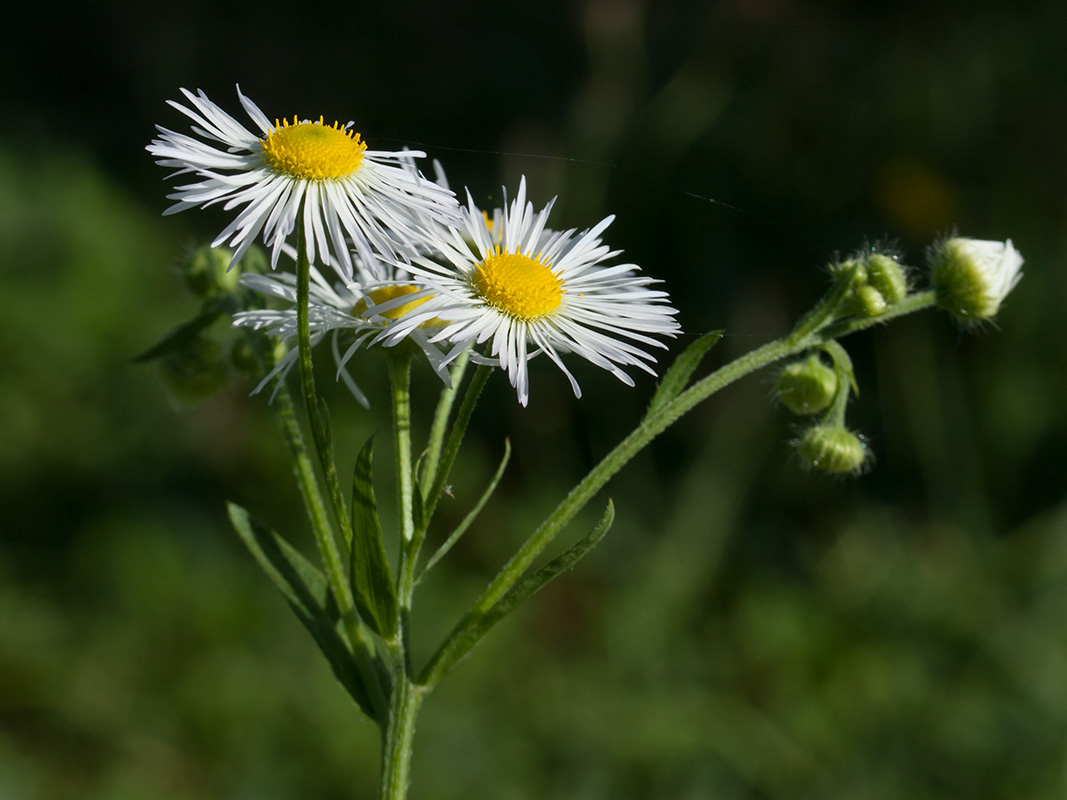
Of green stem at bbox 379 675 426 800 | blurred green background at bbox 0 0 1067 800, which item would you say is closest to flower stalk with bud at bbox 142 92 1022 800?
green stem at bbox 379 675 426 800

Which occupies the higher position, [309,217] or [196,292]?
[196,292]

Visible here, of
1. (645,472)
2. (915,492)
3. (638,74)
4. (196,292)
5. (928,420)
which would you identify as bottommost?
(915,492)

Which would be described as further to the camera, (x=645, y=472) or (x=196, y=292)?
(x=645, y=472)

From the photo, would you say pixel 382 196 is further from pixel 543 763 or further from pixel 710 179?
pixel 710 179

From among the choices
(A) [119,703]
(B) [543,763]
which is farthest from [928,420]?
(A) [119,703]

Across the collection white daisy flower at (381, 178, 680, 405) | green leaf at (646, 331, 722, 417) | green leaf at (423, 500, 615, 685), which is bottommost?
green leaf at (423, 500, 615, 685)

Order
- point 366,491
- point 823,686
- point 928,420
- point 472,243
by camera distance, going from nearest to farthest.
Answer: point 366,491 → point 472,243 → point 823,686 → point 928,420

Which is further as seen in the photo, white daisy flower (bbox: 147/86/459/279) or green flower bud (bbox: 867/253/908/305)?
green flower bud (bbox: 867/253/908/305)

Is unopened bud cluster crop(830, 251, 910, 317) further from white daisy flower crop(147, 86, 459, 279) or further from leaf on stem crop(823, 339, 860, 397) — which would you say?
white daisy flower crop(147, 86, 459, 279)
